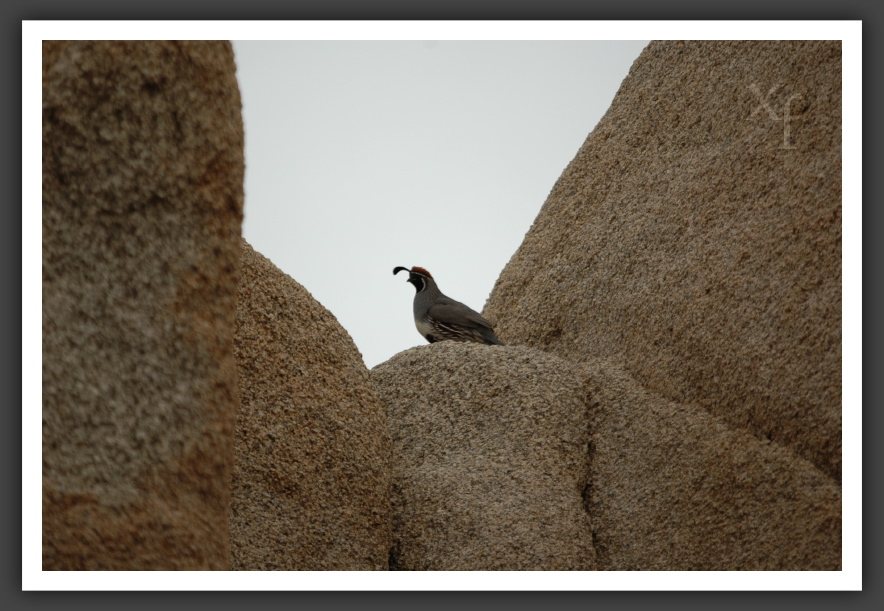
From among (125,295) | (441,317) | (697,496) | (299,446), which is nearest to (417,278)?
(441,317)

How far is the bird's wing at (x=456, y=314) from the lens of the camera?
7.32 m

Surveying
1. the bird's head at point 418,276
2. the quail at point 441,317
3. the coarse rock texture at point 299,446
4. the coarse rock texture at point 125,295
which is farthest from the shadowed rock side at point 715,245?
the coarse rock texture at point 125,295

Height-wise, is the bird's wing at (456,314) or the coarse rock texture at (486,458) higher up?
the bird's wing at (456,314)

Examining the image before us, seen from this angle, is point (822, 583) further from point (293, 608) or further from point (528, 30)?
point (528, 30)

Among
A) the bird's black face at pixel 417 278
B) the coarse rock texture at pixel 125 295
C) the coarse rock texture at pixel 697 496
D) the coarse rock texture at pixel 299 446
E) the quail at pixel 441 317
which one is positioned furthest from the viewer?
the bird's black face at pixel 417 278

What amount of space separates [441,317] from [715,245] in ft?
9.33

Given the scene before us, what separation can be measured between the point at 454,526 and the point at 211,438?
5.90 feet

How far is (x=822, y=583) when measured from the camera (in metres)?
4.09

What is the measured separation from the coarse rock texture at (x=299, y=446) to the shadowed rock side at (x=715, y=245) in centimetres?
165

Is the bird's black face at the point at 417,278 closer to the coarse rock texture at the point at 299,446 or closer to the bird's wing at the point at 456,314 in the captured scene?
the bird's wing at the point at 456,314

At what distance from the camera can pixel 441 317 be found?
7812 millimetres

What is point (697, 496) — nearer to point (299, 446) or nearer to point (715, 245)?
point (715, 245)

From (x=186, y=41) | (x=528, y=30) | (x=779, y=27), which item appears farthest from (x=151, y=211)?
(x=779, y=27)

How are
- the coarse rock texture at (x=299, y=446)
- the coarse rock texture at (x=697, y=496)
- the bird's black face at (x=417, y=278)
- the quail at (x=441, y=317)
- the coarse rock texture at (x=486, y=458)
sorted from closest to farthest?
1. the coarse rock texture at (x=697, y=496)
2. the coarse rock texture at (x=299, y=446)
3. the coarse rock texture at (x=486, y=458)
4. the quail at (x=441, y=317)
5. the bird's black face at (x=417, y=278)
